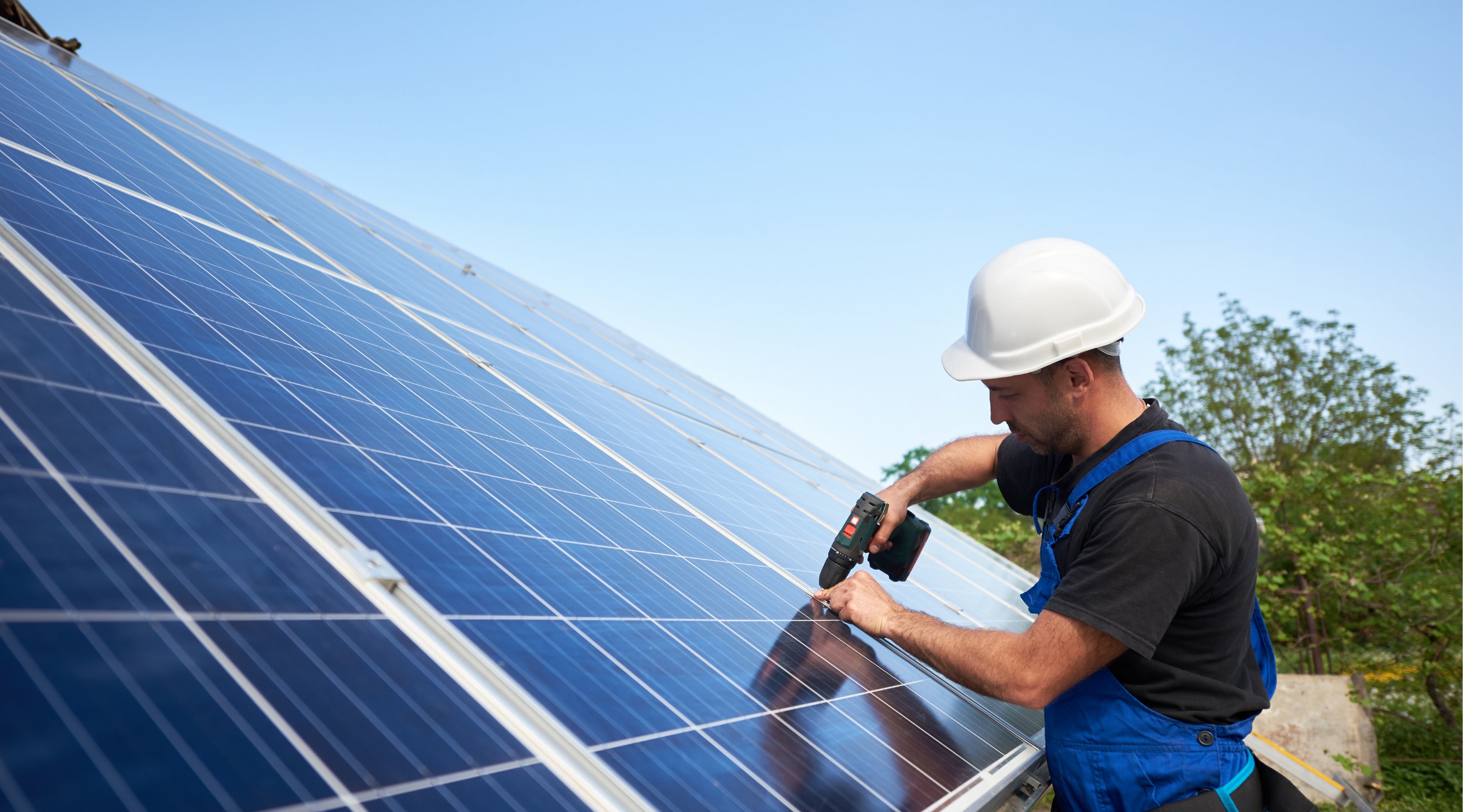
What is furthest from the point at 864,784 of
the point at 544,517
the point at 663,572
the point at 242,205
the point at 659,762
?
the point at 242,205

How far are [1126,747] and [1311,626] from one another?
16.3 meters

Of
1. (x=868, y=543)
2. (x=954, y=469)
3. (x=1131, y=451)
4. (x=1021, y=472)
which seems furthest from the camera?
(x=954, y=469)

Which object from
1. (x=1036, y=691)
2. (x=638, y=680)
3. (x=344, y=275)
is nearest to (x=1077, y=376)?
(x=1036, y=691)

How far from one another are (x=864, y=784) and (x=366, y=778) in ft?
5.51

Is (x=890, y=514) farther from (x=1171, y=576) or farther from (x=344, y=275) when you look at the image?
(x=344, y=275)

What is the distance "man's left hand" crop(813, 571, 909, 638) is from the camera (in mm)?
3867

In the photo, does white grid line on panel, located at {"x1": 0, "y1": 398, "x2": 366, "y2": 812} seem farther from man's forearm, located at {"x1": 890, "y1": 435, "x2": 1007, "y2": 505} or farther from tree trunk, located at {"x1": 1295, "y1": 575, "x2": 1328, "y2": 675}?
tree trunk, located at {"x1": 1295, "y1": 575, "x2": 1328, "y2": 675}

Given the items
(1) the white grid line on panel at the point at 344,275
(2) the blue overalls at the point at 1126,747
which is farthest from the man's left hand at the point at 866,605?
(1) the white grid line on panel at the point at 344,275

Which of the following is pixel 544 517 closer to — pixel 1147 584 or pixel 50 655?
pixel 50 655

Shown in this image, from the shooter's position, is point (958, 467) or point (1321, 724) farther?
point (1321, 724)

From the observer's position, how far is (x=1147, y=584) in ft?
10.1

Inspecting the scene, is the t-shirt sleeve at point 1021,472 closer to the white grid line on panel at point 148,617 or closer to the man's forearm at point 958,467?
the man's forearm at point 958,467

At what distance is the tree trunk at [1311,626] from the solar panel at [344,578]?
50.5ft

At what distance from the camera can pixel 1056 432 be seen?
12.7 feet
